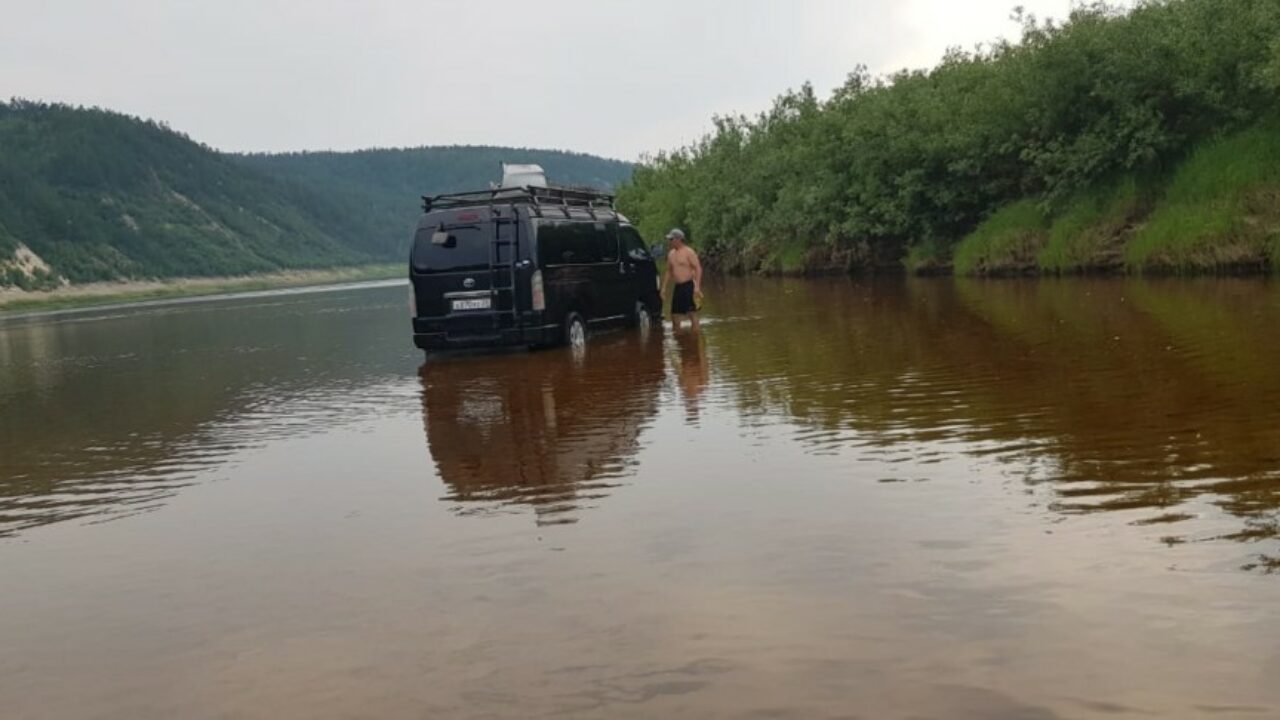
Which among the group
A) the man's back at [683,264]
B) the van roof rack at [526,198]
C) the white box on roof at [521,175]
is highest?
the white box on roof at [521,175]

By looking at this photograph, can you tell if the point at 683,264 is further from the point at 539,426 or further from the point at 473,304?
the point at 539,426

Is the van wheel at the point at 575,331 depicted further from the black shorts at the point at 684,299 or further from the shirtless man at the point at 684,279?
the black shorts at the point at 684,299

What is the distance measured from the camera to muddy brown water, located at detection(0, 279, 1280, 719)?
12.5ft

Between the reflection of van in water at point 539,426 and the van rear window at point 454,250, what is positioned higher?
the van rear window at point 454,250

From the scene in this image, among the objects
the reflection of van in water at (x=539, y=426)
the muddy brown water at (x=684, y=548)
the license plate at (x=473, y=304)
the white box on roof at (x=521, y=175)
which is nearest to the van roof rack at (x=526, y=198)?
the license plate at (x=473, y=304)

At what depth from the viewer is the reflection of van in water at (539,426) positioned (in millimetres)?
7105

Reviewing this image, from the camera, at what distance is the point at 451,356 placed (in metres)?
17.7

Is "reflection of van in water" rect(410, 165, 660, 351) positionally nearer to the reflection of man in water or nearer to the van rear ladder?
the van rear ladder

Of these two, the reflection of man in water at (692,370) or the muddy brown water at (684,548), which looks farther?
the reflection of man in water at (692,370)

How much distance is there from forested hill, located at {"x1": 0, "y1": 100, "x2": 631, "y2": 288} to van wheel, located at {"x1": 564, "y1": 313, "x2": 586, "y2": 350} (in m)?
101

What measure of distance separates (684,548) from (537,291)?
10.7 m

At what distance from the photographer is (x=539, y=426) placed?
9789mm

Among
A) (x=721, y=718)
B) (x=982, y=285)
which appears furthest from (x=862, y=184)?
(x=721, y=718)

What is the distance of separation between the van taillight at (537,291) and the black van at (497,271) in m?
0.01
